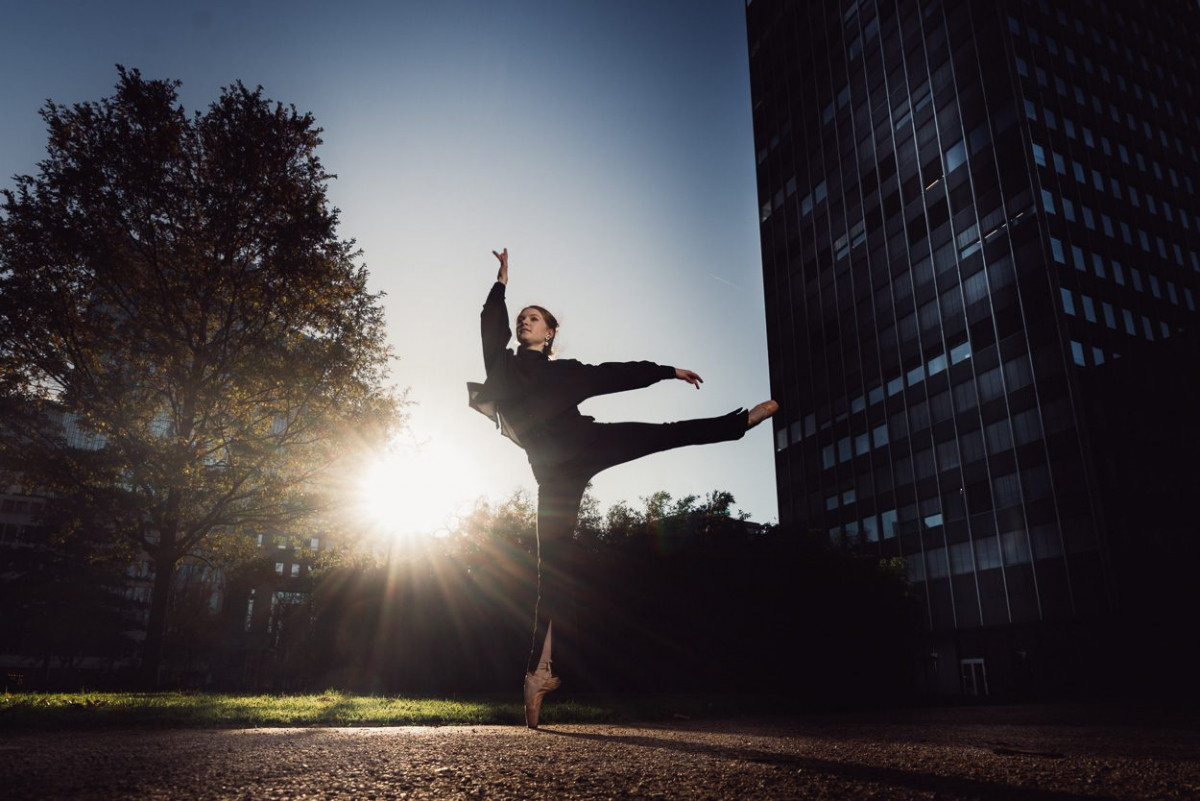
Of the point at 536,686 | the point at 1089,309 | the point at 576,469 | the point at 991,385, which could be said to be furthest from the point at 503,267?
the point at 1089,309

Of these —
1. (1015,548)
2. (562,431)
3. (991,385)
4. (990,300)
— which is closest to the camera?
(562,431)

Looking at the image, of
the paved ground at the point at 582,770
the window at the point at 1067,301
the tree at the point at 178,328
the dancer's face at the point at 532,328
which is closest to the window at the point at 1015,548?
the window at the point at 1067,301

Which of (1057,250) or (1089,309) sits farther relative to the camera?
(1057,250)

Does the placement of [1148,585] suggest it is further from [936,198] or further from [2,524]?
[2,524]

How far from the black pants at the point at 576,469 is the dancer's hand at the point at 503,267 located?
4.30 ft

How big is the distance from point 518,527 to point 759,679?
1403 centimetres

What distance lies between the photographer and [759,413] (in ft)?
15.4

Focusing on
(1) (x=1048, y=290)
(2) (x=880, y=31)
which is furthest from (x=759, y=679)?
(2) (x=880, y=31)

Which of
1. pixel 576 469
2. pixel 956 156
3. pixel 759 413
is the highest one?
pixel 956 156

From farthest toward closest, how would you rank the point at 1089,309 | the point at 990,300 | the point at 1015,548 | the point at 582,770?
the point at 990,300
the point at 1089,309
the point at 1015,548
the point at 582,770

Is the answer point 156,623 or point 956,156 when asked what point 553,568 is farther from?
point 956,156

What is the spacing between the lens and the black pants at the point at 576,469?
451 cm

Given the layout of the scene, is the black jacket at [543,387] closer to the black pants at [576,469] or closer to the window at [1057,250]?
the black pants at [576,469]

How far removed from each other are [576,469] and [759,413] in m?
1.33
